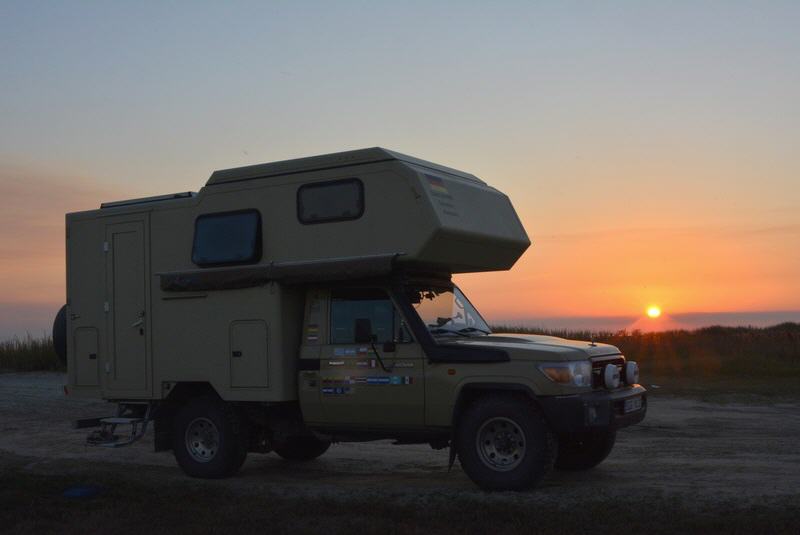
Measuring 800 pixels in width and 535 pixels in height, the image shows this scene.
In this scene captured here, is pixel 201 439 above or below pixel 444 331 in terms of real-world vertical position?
below

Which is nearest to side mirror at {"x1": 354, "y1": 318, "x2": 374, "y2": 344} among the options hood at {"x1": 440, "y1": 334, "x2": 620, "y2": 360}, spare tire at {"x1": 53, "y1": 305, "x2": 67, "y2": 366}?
hood at {"x1": 440, "y1": 334, "x2": 620, "y2": 360}

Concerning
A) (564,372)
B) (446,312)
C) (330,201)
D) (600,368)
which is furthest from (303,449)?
(564,372)

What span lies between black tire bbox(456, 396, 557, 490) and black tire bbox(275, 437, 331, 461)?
366 centimetres

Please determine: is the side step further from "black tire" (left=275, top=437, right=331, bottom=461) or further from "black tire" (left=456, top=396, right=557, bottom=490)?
"black tire" (left=456, top=396, right=557, bottom=490)

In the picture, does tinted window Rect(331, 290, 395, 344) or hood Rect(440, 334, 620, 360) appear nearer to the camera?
hood Rect(440, 334, 620, 360)

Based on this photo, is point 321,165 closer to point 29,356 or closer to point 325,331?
point 325,331

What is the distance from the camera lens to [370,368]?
11.2 meters

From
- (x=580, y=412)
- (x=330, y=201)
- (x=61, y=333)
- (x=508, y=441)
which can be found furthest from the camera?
(x=61, y=333)

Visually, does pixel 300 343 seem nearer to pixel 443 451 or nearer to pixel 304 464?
pixel 304 464

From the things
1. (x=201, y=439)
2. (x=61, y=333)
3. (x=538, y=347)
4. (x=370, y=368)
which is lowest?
(x=201, y=439)

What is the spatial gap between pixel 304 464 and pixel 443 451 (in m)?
2.09

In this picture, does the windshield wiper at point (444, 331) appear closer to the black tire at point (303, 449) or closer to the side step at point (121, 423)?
the black tire at point (303, 449)

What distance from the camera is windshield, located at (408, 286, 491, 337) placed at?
11.2 meters

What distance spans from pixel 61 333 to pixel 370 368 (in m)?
4.94
